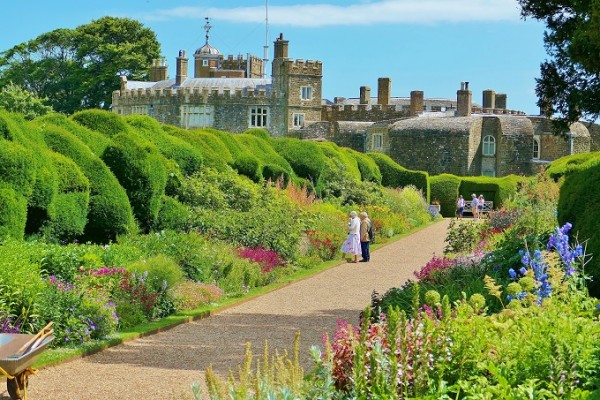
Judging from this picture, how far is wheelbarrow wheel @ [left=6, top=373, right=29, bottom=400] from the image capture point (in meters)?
7.42

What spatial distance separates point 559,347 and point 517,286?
1430 mm

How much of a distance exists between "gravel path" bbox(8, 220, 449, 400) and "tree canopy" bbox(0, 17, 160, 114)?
49.6 meters

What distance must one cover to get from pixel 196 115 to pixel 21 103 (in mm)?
9320

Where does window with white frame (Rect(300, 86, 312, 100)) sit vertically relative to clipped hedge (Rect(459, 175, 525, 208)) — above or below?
above

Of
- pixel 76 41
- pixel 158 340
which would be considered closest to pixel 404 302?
pixel 158 340

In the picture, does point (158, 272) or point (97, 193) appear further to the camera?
point (97, 193)

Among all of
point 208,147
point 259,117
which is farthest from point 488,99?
point 208,147

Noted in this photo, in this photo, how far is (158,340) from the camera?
35.1ft

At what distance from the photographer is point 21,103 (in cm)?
5384

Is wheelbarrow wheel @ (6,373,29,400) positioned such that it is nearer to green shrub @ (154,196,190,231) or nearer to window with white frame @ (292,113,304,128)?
green shrub @ (154,196,190,231)

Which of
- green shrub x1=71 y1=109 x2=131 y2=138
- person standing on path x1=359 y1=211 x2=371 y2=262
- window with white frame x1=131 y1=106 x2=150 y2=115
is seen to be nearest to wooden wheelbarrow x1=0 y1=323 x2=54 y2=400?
green shrub x1=71 y1=109 x2=131 y2=138

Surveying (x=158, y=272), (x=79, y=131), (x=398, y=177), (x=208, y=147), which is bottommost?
(x=398, y=177)

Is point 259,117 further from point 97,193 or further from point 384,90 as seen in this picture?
point 97,193

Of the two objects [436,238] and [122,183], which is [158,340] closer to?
[122,183]
